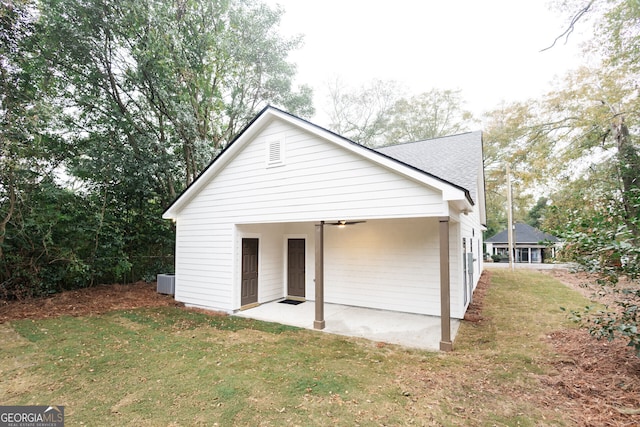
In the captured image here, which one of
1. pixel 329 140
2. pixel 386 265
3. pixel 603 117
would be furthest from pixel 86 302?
pixel 603 117

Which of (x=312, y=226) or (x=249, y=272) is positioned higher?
(x=312, y=226)

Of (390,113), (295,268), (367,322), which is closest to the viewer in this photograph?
(367,322)

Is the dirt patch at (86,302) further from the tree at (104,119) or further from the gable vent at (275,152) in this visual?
the gable vent at (275,152)

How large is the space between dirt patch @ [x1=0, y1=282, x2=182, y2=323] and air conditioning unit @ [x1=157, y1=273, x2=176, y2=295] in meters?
0.18

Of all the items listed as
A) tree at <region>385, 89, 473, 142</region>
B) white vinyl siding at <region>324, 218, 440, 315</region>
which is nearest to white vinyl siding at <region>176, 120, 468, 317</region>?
white vinyl siding at <region>324, 218, 440, 315</region>

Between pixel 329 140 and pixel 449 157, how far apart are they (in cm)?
376

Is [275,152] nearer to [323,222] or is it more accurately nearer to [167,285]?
[323,222]

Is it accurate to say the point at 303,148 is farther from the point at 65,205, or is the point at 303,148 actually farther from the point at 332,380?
the point at 65,205

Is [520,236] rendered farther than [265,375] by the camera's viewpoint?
Yes

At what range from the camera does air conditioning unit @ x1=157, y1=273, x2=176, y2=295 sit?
961cm

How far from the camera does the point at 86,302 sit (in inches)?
336

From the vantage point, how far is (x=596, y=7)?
780 cm

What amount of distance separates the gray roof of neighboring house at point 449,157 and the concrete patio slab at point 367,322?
3023 mm

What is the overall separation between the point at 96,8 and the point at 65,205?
5.91 metres
